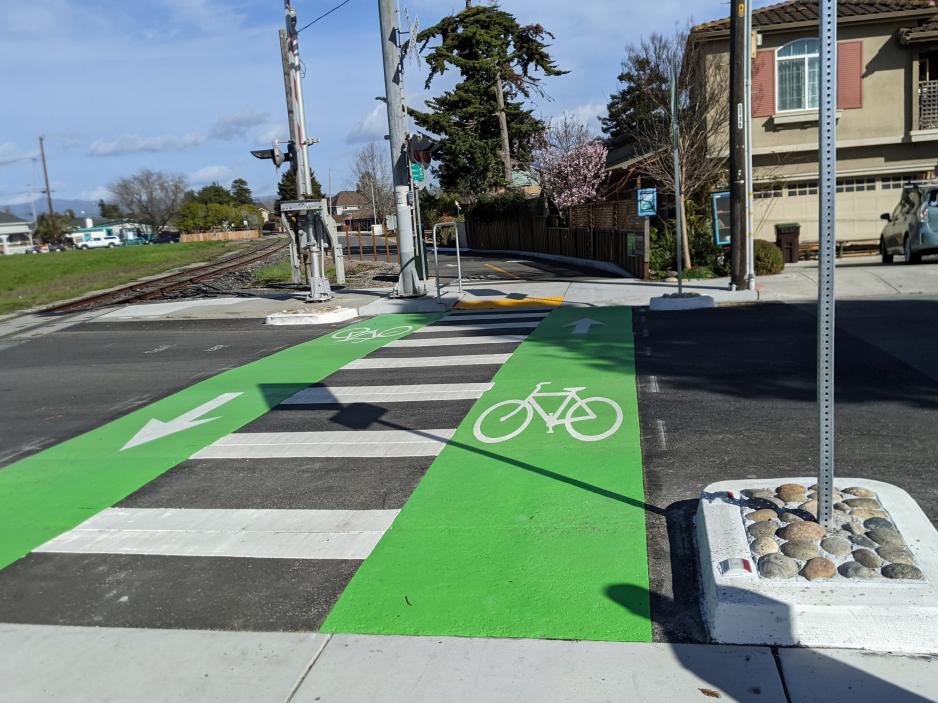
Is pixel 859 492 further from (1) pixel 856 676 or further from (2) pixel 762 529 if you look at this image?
(1) pixel 856 676

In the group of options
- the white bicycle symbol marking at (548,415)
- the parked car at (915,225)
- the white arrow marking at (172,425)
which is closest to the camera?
the white bicycle symbol marking at (548,415)

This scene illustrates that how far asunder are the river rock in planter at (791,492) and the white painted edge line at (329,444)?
3.01 metres

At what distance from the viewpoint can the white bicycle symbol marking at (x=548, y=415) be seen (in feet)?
24.2

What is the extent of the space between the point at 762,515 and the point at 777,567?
2.09 ft

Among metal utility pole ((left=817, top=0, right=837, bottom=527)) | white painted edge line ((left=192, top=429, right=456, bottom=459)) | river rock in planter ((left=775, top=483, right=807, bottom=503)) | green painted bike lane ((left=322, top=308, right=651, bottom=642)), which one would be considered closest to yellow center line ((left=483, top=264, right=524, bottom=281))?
white painted edge line ((left=192, top=429, right=456, bottom=459))

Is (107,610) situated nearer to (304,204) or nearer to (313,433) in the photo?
(313,433)

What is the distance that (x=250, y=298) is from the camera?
812 inches

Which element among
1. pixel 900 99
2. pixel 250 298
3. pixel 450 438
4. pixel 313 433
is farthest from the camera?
pixel 900 99

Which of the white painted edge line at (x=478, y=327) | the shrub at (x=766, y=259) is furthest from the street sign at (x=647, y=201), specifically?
the shrub at (x=766, y=259)

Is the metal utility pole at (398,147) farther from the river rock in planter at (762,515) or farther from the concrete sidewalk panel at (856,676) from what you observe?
the concrete sidewalk panel at (856,676)

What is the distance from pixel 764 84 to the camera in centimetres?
2378

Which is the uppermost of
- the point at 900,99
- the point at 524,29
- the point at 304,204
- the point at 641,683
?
the point at 524,29

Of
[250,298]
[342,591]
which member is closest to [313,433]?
[342,591]

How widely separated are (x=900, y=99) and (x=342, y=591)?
2483 centimetres
